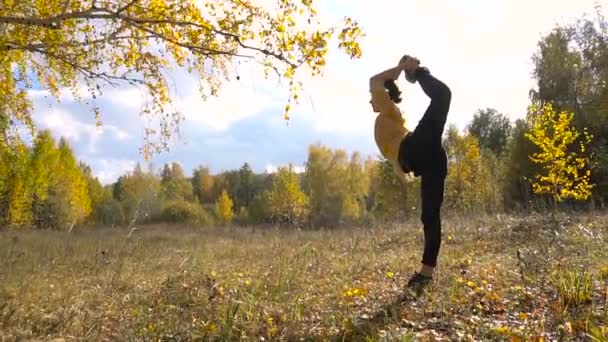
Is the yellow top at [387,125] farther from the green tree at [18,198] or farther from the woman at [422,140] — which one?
the green tree at [18,198]

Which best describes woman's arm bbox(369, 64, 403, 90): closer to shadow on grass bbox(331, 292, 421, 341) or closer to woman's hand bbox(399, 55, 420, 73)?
woman's hand bbox(399, 55, 420, 73)

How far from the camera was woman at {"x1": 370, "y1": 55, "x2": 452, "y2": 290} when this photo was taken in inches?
170

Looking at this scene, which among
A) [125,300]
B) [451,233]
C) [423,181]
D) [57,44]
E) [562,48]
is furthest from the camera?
[562,48]

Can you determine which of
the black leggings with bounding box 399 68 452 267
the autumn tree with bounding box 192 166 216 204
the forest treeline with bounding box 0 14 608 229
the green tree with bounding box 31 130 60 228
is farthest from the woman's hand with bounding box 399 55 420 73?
the autumn tree with bounding box 192 166 216 204

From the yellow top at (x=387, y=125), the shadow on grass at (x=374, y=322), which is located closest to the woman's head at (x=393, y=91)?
the yellow top at (x=387, y=125)

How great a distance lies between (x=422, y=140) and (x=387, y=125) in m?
0.39

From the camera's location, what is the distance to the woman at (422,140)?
4324 mm

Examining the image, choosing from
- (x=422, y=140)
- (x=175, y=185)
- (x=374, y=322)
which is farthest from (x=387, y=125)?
(x=175, y=185)

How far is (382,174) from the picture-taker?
130 feet

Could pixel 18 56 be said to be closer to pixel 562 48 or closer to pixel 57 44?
pixel 57 44

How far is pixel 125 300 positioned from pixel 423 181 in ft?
11.3

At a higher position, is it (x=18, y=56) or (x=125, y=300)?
(x=18, y=56)

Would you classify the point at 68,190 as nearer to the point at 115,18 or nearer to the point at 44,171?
the point at 44,171

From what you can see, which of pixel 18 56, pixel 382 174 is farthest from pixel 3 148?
pixel 382 174
